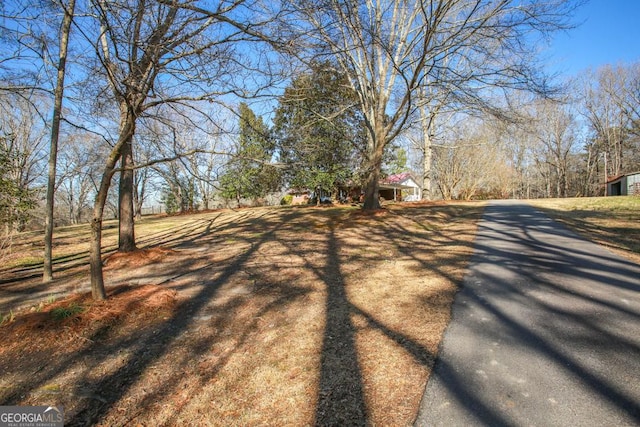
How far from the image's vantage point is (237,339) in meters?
3.24

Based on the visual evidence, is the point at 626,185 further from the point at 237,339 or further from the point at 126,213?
the point at 126,213

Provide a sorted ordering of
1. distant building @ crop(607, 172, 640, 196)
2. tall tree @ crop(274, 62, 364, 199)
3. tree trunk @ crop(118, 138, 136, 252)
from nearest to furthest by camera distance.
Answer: tall tree @ crop(274, 62, 364, 199), tree trunk @ crop(118, 138, 136, 252), distant building @ crop(607, 172, 640, 196)

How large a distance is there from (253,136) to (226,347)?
3605 millimetres

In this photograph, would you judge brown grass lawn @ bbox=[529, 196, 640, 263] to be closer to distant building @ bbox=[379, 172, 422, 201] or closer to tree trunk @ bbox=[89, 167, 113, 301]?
tree trunk @ bbox=[89, 167, 113, 301]

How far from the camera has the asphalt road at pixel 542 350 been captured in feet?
6.39

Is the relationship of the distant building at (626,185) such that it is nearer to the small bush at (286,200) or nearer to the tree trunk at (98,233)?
the small bush at (286,200)

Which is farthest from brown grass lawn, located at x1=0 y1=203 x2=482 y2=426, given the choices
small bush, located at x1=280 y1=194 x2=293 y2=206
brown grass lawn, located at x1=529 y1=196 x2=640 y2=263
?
small bush, located at x1=280 y1=194 x2=293 y2=206

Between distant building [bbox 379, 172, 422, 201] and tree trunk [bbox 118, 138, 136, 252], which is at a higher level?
distant building [bbox 379, 172, 422, 201]

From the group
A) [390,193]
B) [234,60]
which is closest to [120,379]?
[234,60]

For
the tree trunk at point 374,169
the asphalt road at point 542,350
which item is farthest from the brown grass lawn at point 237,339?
the tree trunk at point 374,169

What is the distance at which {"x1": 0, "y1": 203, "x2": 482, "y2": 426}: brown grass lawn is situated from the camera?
2.27 metres

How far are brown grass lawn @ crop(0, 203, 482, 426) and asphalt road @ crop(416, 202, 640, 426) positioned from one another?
236 millimetres

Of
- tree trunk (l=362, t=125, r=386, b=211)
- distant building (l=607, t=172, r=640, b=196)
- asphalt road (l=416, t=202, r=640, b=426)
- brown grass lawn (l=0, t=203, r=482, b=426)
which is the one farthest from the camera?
distant building (l=607, t=172, r=640, b=196)

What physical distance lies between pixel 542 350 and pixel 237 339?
2762 millimetres
